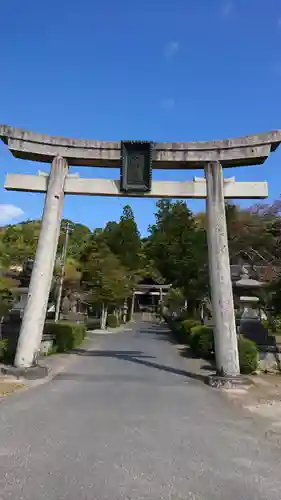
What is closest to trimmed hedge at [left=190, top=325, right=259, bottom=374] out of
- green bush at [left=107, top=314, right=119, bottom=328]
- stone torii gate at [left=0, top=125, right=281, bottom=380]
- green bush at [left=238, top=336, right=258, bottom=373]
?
green bush at [left=238, top=336, right=258, bottom=373]

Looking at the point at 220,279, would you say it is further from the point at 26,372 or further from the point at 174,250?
the point at 174,250

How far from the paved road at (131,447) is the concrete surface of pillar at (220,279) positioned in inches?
46.9

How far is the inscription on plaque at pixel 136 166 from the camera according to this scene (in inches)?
436

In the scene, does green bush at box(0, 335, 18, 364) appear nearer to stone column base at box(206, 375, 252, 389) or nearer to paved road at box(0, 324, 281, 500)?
paved road at box(0, 324, 281, 500)

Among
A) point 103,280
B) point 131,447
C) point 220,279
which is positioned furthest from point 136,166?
point 103,280

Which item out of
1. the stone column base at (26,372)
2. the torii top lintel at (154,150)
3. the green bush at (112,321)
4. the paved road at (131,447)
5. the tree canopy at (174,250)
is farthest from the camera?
the green bush at (112,321)

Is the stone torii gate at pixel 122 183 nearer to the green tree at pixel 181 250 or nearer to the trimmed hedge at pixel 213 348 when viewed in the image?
the trimmed hedge at pixel 213 348

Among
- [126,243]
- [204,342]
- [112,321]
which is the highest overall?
[126,243]

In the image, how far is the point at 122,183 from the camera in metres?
11.0

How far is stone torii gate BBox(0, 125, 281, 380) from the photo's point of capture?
10.3 metres

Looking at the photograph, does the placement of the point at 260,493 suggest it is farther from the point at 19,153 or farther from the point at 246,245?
the point at 246,245

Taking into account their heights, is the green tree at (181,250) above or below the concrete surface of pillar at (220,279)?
above

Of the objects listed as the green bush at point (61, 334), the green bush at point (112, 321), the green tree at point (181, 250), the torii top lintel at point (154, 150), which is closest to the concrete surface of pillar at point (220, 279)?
the torii top lintel at point (154, 150)

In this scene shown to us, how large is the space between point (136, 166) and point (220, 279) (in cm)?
379
